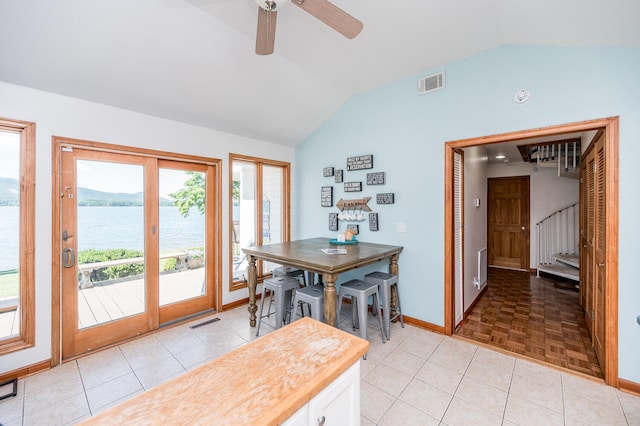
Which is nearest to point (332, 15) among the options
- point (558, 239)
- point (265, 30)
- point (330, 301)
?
point (265, 30)

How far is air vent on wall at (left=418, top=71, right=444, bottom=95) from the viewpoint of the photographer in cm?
297

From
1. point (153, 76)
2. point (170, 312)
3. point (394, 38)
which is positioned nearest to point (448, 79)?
point (394, 38)

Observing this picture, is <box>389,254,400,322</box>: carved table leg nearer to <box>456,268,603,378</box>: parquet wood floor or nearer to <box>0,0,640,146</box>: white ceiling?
<box>456,268,603,378</box>: parquet wood floor

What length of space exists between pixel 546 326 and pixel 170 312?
4.44m

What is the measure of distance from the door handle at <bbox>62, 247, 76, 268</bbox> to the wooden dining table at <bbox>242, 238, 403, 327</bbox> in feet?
5.24

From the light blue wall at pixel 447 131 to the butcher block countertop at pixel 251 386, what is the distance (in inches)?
89.1

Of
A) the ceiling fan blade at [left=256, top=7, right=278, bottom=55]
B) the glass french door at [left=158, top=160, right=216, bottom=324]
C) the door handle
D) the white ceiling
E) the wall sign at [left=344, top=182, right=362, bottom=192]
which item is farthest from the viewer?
the wall sign at [left=344, top=182, right=362, bottom=192]

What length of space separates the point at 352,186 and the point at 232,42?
2154 mm

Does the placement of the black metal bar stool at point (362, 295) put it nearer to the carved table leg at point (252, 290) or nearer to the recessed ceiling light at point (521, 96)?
the carved table leg at point (252, 290)

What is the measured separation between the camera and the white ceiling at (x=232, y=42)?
6.41 ft

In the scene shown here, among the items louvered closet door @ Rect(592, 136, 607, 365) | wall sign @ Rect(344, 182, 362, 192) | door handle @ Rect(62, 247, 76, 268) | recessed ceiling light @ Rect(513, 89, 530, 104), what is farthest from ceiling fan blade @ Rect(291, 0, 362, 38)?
door handle @ Rect(62, 247, 76, 268)

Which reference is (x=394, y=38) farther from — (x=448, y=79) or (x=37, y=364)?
(x=37, y=364)

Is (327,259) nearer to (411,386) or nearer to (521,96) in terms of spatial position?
(411,386)

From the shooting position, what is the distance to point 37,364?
234 centimetres
